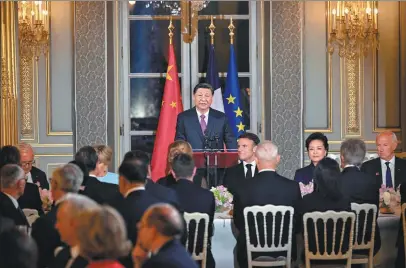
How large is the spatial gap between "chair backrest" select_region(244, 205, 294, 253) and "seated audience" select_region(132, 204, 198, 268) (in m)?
2.12

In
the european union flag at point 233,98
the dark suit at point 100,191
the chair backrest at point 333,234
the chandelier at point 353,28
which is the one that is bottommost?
the chair backrest at point 333,234

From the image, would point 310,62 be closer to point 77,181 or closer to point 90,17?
point 90,17

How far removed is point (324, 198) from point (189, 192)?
86 cm

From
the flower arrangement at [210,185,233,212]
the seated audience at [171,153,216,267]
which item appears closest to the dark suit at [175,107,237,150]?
the flower arrangement at [210,185,233,212]

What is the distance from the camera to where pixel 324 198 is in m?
5.98

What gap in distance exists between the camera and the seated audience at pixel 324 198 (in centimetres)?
588

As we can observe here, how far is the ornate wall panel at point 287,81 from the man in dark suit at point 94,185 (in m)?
4.04

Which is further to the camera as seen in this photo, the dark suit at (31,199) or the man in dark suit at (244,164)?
the man in dark suit at (244,164)

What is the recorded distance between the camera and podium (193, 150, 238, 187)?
287 inches

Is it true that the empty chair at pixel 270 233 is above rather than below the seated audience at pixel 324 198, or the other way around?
below

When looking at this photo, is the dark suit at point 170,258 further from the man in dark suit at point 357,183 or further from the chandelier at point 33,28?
the chandelier at point 33,28

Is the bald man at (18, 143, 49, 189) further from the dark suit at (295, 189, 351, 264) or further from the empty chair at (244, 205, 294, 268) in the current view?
the dark suit at (295, 189, 351, 264)

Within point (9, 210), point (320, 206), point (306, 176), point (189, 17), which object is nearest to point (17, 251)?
point (9, 210)

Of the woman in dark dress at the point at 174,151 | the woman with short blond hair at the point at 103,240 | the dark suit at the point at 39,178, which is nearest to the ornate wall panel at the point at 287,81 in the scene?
the dark suit at the point at 39,178
